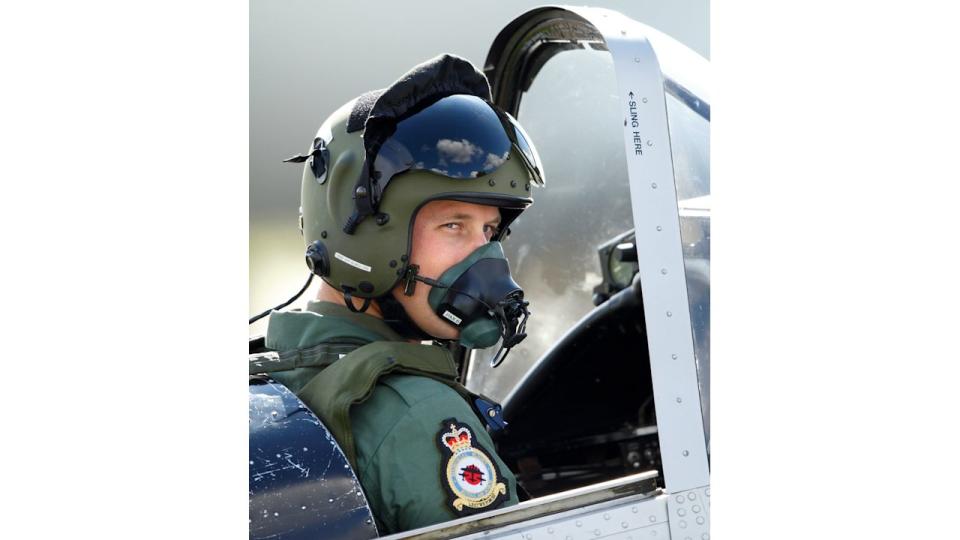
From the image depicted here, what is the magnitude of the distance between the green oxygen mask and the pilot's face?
0.02 metres

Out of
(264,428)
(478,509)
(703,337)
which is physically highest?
(703,337)

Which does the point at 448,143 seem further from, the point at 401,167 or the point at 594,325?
the point at 594,325

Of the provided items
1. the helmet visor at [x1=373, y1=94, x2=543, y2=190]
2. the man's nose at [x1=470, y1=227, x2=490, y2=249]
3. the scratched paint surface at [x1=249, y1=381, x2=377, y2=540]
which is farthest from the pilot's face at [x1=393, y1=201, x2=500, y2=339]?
the scratched paint surface at [x1=249, y1=381, x2=377, y2=540]

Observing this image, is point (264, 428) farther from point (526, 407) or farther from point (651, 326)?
point (526, 407)

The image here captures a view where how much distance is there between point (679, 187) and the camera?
169 centimetres

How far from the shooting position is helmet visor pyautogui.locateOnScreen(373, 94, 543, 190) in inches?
72.1

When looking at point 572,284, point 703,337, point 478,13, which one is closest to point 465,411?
point 703,337

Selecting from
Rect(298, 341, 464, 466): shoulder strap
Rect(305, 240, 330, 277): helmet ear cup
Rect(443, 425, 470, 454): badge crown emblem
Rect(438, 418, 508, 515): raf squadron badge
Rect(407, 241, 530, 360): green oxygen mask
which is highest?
Rect(305, 240, 330, 277): helmet ear cup

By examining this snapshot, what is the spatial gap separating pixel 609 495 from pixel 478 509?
0.21 metres

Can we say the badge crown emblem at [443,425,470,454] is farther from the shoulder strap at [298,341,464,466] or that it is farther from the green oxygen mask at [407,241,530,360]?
the green oxygen mask at [407,241,530,360]

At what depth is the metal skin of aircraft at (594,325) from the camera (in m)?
1.43

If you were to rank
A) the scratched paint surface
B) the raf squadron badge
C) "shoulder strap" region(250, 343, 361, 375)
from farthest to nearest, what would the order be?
"shoulder strap" region(250, 343, 361, 375), the raf squadron badge, the scratched paint surface

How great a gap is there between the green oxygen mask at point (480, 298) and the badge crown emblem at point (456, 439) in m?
0.34

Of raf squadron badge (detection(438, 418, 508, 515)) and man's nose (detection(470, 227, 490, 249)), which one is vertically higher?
man's nose (detection(470, 227, 490, 249))
